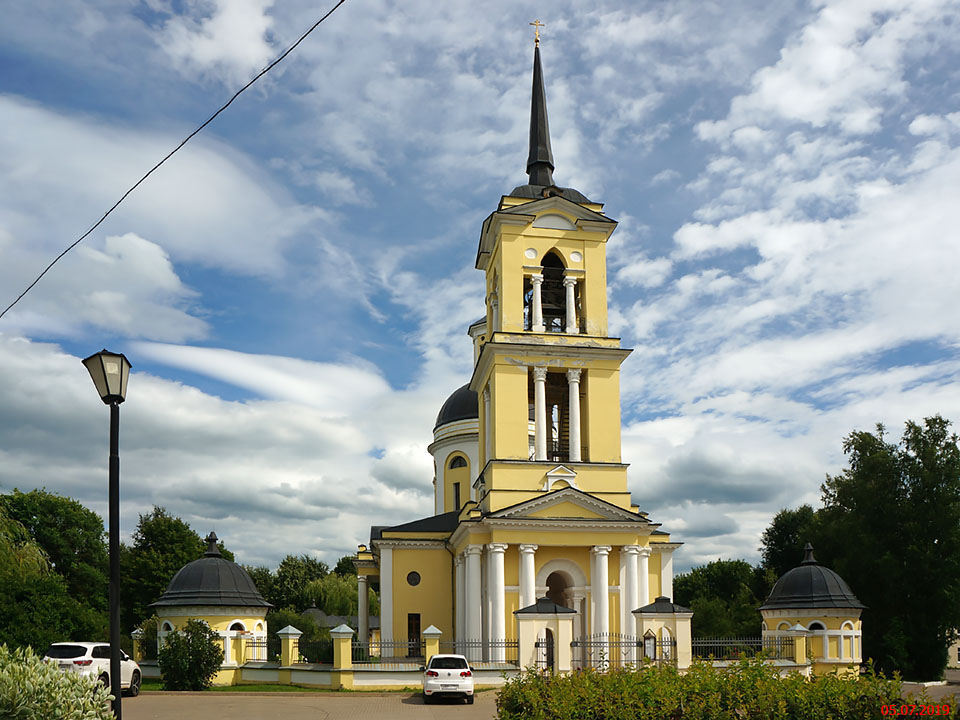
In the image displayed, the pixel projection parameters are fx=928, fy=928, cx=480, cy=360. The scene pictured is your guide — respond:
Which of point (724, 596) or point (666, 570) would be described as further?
point (724, 596)

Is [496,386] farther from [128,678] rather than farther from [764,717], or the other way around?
[764,717]

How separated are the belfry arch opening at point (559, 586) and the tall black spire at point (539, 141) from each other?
624 inches

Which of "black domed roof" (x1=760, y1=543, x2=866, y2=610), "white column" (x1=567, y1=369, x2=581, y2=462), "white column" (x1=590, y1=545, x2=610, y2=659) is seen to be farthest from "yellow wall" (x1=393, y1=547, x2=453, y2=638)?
"black domed roof" (x1=760, y1=543, x2=866, y2=610)

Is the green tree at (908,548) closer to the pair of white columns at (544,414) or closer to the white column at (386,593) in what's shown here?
the pair of white columns at (544,414)

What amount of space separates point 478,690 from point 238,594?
1088 cm

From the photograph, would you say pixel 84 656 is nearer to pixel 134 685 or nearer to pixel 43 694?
pixel 134 685

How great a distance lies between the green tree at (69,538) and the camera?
178 ft

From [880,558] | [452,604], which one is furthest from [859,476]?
[452,604]

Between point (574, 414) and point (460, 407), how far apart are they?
662 inches

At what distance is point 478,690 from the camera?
25.1 m

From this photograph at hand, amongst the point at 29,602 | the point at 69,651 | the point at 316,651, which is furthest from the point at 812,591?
the point at 29,602

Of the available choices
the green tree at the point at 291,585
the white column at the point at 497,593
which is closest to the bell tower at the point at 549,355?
the white column at the point at 497,593

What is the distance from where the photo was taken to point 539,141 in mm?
39438

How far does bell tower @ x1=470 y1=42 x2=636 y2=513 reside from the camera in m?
33.0
